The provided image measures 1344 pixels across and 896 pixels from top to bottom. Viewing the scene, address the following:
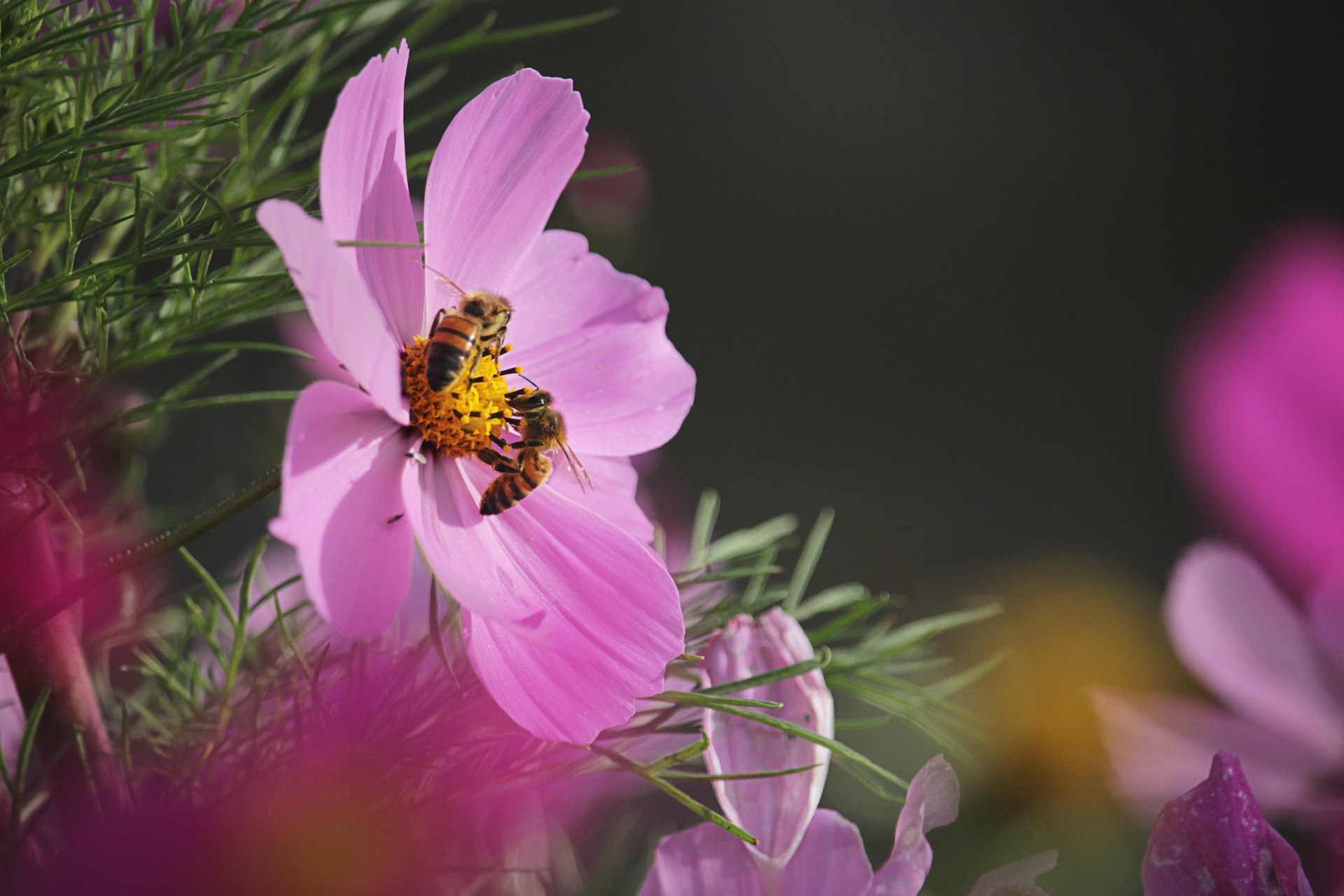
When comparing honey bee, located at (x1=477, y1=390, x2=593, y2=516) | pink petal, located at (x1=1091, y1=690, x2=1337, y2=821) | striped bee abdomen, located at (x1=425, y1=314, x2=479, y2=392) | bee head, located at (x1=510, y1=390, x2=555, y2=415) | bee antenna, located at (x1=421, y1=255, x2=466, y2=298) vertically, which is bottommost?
pink petal, located at (x1=1091, y1=690, x2=1337, y2=821)

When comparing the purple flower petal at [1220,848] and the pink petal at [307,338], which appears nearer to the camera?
the purple flower petal at [1220,848]

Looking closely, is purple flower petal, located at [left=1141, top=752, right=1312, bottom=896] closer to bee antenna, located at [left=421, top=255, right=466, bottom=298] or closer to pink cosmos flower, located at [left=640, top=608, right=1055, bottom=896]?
pink cosmos flower, located at [left=640, top=608, right=1055, bottom=896]

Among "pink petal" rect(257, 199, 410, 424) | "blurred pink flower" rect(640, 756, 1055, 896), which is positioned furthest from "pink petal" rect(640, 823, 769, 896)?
"pink petal" rect(257, 199, 410, 424)

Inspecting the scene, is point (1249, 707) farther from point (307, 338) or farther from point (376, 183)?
point (307, 338)

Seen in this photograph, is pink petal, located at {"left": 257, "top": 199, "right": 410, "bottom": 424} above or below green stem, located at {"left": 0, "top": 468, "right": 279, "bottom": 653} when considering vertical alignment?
above

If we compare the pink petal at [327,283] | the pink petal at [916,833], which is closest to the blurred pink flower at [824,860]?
the pink petal at [916,833]

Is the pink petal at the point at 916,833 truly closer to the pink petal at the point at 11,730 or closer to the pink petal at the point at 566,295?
the pink petal at the point at 566,295

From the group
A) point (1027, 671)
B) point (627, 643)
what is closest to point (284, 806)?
point (627, 643)

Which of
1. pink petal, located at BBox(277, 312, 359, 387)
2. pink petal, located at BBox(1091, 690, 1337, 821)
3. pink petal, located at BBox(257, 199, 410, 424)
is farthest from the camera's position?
pink petal, located at BBox(277, 312, 359, 387)
